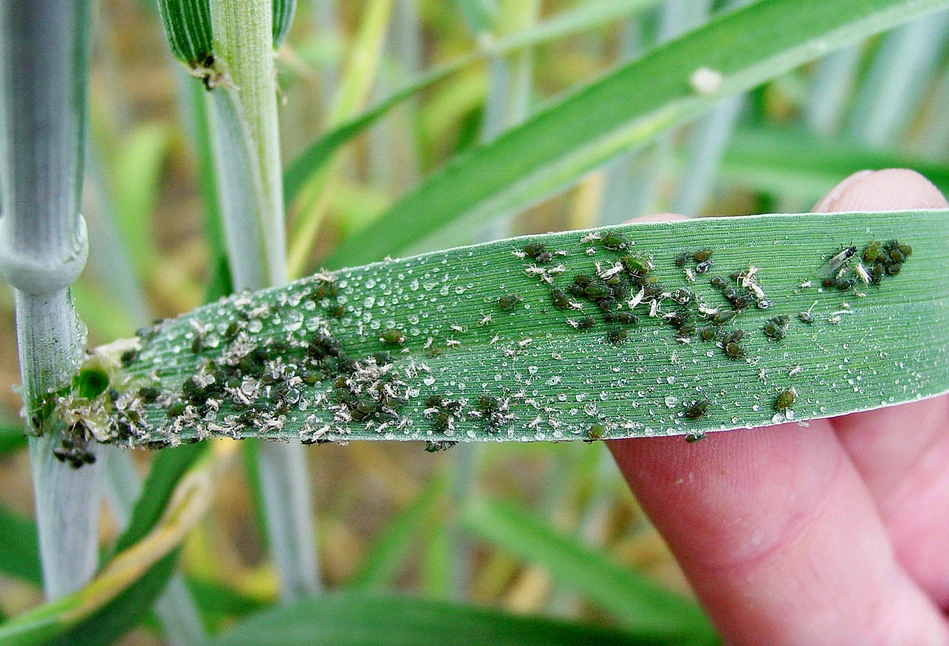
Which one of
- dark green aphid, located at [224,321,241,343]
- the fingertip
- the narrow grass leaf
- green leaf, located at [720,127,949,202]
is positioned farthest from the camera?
the narrow grass leaf

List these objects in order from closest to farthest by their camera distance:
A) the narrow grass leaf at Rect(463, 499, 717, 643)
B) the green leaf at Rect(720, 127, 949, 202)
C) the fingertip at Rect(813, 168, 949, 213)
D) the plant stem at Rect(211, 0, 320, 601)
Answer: the plant stem at Rect(211, 0, 320, 601), the fingertip at Rect(813, 168, 949, 213), the green leaf at Rect(720, 127, 949, 202), the narrow grass leaf at Rect(463, 499, 717, 643)

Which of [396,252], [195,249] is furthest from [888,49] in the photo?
[195,249]

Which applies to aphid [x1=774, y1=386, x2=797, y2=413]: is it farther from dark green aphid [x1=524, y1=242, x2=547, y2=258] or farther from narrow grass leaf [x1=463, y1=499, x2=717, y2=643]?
narrow grass leaf [x1=463, y1=499, x2=717, y2=643]

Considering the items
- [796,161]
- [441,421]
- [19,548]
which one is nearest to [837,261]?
[441,421]

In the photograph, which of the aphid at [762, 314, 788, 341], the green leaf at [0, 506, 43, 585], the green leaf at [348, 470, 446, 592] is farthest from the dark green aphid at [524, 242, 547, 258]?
the green leaf at [348, 470, 446, 592]

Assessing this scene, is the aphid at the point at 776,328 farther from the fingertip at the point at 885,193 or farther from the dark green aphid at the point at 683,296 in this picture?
the fingertip at the point at 885,193

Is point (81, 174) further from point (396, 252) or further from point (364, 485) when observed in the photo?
point (364, 485)

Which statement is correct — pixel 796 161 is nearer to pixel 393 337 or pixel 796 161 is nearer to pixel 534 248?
pixel 534 248
